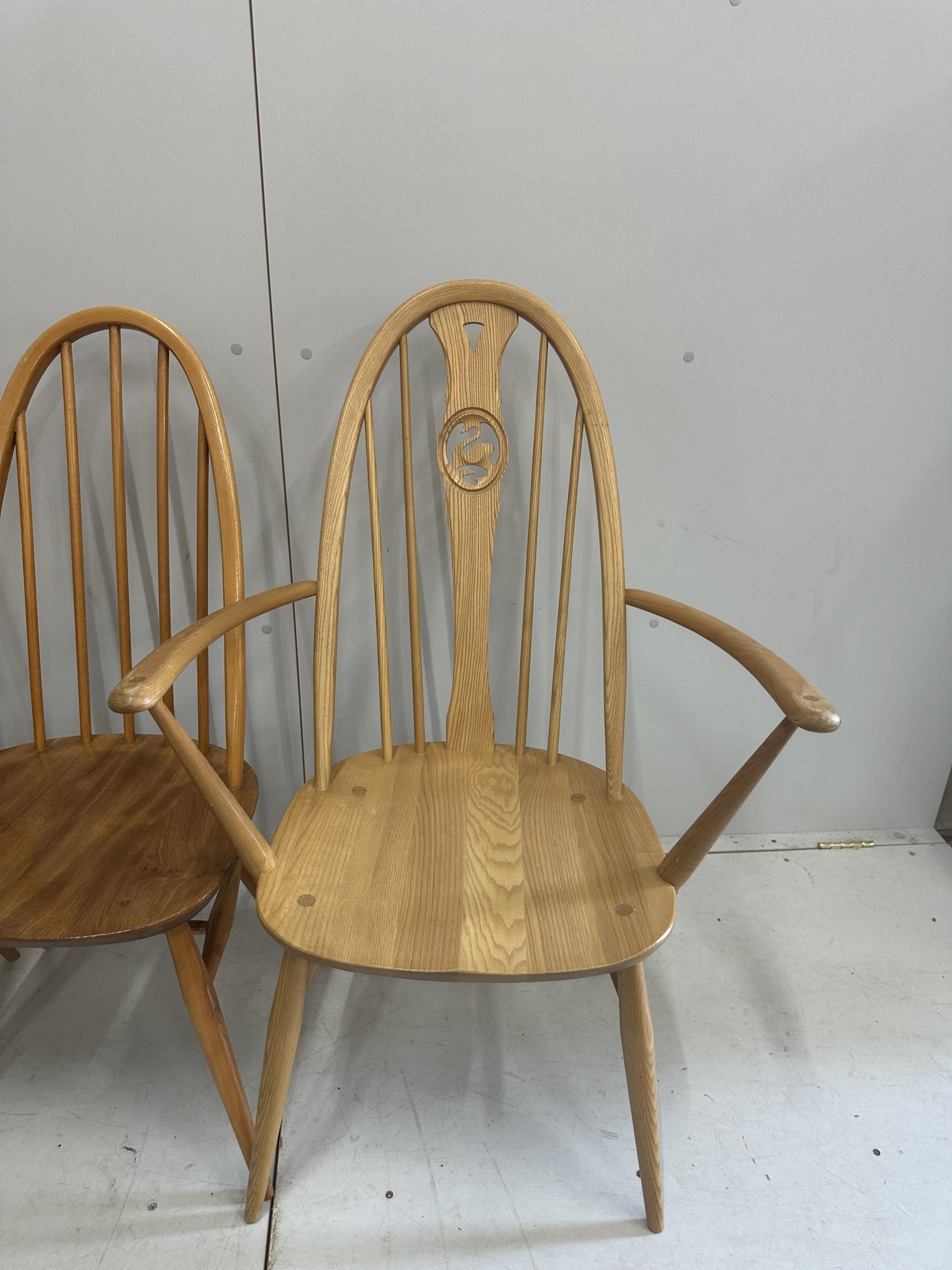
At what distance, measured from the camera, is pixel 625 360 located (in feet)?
3.71

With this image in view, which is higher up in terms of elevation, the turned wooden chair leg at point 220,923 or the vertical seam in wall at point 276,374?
the vertical seam in wall at point 276,374

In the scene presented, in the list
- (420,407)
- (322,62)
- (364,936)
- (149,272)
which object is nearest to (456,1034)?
(364,936)

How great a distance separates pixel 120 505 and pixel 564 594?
1.82 feet

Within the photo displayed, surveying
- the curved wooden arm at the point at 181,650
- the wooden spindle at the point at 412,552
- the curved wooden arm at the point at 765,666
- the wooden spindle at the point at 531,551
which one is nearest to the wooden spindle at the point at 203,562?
the curved wooden arm at the point at 181,650

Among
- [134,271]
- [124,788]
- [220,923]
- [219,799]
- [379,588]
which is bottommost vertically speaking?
[220,923]

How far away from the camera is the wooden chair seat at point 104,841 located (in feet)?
2.51

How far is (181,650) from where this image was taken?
2.39 ft

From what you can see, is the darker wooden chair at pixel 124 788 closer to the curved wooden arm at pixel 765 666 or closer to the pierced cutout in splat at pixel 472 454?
the pierced cutout in splat at pixel 472 454

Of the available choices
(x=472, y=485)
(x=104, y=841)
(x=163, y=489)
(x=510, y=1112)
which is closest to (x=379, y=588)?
(x=472, y=485)

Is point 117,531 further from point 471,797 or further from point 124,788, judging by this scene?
point 471,797

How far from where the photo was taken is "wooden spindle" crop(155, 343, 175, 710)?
3.23 ft

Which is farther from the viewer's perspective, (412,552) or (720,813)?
(412,552)

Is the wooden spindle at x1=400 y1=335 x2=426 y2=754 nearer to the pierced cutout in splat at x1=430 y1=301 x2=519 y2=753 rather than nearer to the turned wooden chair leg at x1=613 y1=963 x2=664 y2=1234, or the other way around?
the pierced cutout in splat at x1=430 y1=301 x2=519 y2=753

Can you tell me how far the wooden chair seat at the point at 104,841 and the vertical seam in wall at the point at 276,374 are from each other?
237mm
